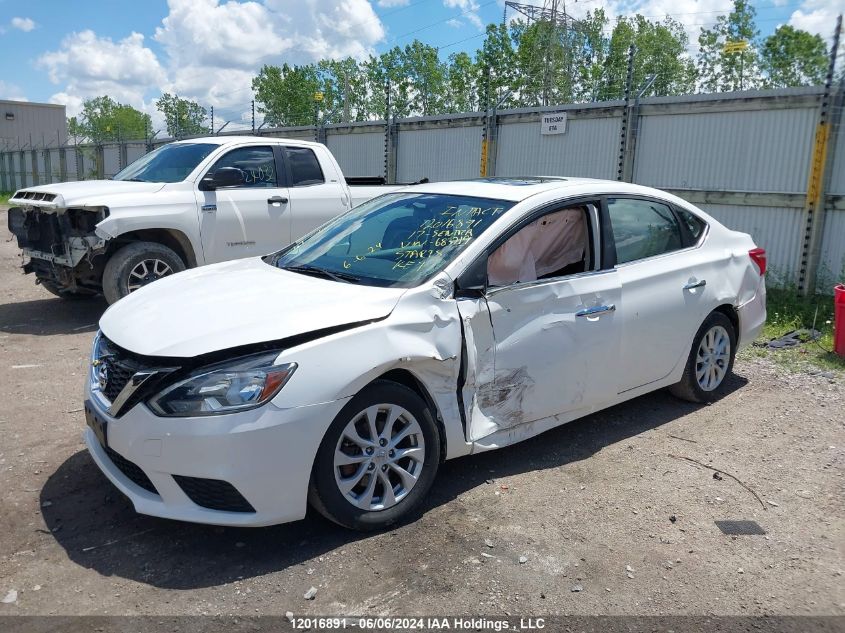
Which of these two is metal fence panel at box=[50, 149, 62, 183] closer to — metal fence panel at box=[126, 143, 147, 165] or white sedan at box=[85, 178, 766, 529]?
metal fence panel at box=[126, 143, 147, 165]

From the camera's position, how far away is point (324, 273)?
165 inches

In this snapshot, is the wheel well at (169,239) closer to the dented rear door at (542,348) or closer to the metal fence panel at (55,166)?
the dented rear door at (542,348)

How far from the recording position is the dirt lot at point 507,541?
10.1 ft

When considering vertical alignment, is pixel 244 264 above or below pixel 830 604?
above

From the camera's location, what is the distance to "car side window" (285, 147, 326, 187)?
28.5ft

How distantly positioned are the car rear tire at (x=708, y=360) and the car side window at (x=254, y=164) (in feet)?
17.0

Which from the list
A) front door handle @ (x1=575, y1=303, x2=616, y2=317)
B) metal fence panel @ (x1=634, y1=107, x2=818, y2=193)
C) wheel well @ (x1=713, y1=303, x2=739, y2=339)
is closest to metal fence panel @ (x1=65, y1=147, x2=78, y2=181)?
metal fence panel @ (x1=634, y1=107, x2=818, y2=193)

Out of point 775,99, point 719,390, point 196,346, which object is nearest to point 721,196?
point 775,99

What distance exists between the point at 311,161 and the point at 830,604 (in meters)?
7.22

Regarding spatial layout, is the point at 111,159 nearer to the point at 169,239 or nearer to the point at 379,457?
the point at 169,239

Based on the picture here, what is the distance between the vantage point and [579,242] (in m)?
4.65

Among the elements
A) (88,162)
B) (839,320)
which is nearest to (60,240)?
(839,320)

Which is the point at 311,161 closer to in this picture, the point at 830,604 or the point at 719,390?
the point at 719,390

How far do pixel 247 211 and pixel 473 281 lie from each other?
4962mm
